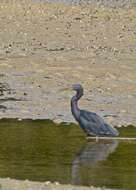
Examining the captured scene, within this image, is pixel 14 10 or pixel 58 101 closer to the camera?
pixel 58 101

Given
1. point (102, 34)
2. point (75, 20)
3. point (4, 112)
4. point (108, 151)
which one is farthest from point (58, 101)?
point (75, 20)

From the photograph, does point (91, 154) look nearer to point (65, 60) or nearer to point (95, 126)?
point (95, 126)

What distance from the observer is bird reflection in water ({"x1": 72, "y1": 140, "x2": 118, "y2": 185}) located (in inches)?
420

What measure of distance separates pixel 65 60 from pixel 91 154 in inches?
369

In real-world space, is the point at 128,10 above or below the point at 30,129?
below

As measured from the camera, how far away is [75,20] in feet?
87.7

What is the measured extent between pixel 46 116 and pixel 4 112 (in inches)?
25.8

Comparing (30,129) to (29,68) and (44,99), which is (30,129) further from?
(29,68)

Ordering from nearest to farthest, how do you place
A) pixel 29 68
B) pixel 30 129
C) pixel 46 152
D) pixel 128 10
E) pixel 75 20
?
pixel 46 152, pixel 30 129, pixel 29 68, pixel 75 20, pixel 128 10

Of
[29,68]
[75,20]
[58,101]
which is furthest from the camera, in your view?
[75,20]

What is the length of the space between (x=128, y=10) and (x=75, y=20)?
3.09 metres

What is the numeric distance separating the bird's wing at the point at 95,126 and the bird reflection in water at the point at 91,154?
0.14 m

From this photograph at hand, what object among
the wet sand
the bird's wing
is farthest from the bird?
the wet sand

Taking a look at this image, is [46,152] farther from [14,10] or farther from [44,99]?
[14,10]
